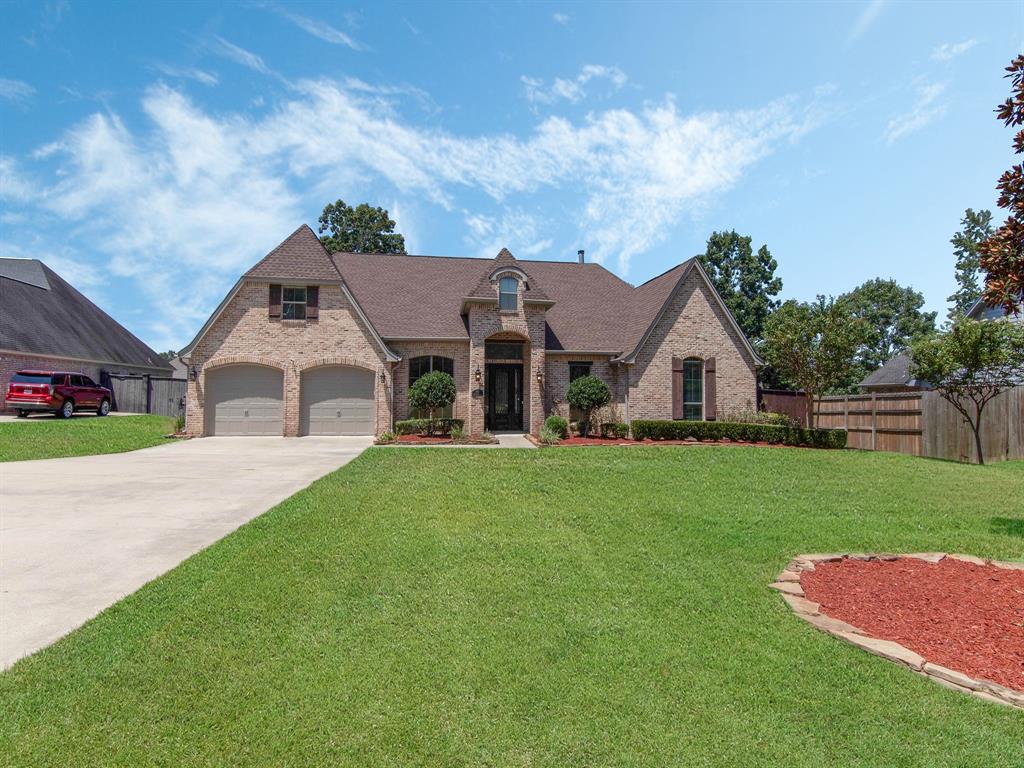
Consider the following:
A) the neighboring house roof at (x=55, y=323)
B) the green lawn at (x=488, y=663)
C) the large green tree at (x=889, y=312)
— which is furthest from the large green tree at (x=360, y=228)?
→ the large green tree at (x=889, y=312)

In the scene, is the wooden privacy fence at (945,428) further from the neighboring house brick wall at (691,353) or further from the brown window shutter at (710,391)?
the brown window shutter at (710,391)

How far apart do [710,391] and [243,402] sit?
16.7 m

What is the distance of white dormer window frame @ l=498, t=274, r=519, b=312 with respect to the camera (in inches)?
792

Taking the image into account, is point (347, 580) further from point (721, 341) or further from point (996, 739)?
point (721, 341)

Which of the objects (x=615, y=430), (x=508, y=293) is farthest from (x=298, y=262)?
(x=615, y=430)

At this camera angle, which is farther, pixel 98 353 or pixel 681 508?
pixel 98 353

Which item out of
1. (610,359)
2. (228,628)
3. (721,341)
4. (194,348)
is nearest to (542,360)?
(610,359)

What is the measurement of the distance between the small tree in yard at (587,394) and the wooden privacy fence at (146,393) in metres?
20.9

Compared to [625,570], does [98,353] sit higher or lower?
higher

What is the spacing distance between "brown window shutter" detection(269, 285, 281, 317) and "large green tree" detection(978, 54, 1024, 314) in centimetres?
1897

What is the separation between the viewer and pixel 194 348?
19250 mm

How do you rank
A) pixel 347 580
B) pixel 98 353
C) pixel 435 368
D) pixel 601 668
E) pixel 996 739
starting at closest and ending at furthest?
pixel 996 739 < pixel 601 668 < pixel 347 580 < pixel 435 368 < pixel 98 353

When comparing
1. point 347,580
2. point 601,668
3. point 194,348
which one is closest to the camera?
point 601,668

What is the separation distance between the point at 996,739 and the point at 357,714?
359 cm
